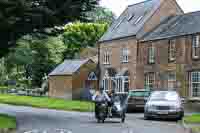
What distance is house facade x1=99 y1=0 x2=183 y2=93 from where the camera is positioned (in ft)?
175

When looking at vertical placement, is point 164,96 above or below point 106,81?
below

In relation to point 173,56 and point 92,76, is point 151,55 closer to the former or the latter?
point 173,56

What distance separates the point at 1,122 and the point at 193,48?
2533 centimetres

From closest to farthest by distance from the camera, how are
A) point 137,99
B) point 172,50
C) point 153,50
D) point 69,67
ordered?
point 137,99 → point 172,50 → point 153,50 → point 69,67

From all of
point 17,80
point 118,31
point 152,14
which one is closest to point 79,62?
point 118,31

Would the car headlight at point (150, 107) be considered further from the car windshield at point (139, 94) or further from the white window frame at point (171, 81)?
the white window frame at point (171, 81)

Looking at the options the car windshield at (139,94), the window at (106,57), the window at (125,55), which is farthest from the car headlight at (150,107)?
the window at (106,57)

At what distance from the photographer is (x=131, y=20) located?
192 ft

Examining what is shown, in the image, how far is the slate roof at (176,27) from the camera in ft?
150

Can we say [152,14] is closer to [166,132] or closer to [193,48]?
[193,48]

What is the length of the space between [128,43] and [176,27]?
7.68 meters

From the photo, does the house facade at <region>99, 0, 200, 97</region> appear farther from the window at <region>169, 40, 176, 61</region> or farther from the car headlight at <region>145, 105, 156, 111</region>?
the car headlight at <region>145, 105, 156, 111</region>

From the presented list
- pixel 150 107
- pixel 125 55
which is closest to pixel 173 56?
pixel 125 55

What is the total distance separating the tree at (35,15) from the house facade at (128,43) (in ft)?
92.5
